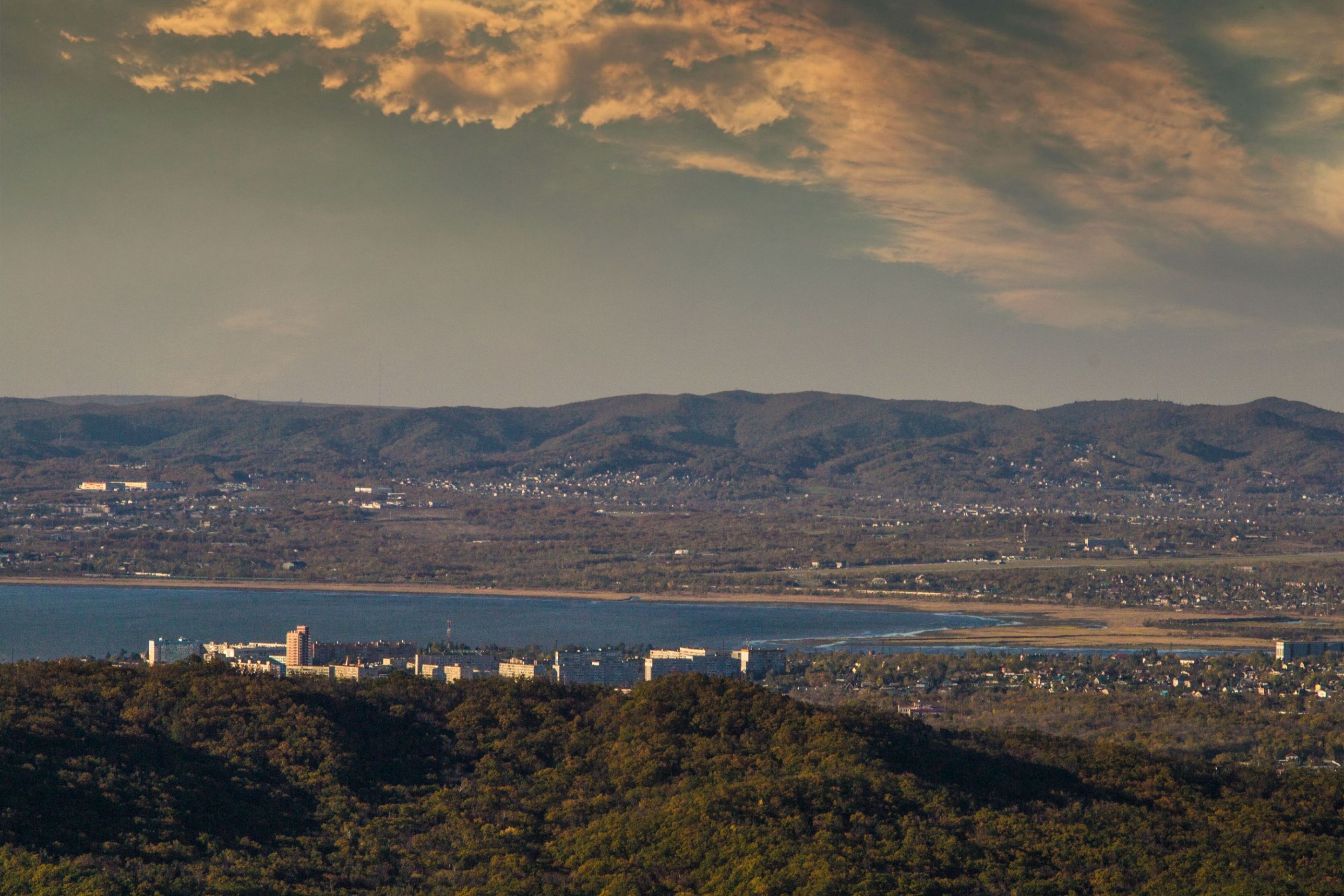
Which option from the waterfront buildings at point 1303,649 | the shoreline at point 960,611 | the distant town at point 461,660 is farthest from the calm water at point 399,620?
the waterfront buildings at point 1303,649

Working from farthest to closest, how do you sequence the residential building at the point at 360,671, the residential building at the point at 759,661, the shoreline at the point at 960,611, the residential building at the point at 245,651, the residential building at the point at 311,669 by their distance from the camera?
the shoreline at the point at 960,611, the residential building at the point at 759,661, the residential building at the point at 245,651, the residential building at the point at 360,671, the residential building at the point at 311,669

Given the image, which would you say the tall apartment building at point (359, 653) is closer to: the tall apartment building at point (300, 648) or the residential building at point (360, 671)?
the tall apartment building at point (300, 648)

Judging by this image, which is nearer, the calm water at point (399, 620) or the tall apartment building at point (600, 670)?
the tall apartment building at point (600, 670)

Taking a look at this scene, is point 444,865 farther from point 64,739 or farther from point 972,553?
point 972,553

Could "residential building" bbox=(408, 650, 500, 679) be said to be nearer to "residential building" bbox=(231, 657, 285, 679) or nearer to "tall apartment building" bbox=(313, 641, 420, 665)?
"tall apartment building" bbox=(313, 641, 420, 665)

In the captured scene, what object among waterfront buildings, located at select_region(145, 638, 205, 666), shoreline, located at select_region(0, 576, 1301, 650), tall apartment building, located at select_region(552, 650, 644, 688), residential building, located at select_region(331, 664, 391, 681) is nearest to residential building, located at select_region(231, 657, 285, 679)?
residential building, located at select_region(331, 664, 391, 681)

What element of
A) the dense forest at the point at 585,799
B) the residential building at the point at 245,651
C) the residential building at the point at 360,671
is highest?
the dense forest at the point at 585,799

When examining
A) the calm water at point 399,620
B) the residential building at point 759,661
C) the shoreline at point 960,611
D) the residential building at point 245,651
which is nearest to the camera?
the residential building at point 245,651

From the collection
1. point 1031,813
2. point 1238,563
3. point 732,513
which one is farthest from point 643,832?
point 732,513
